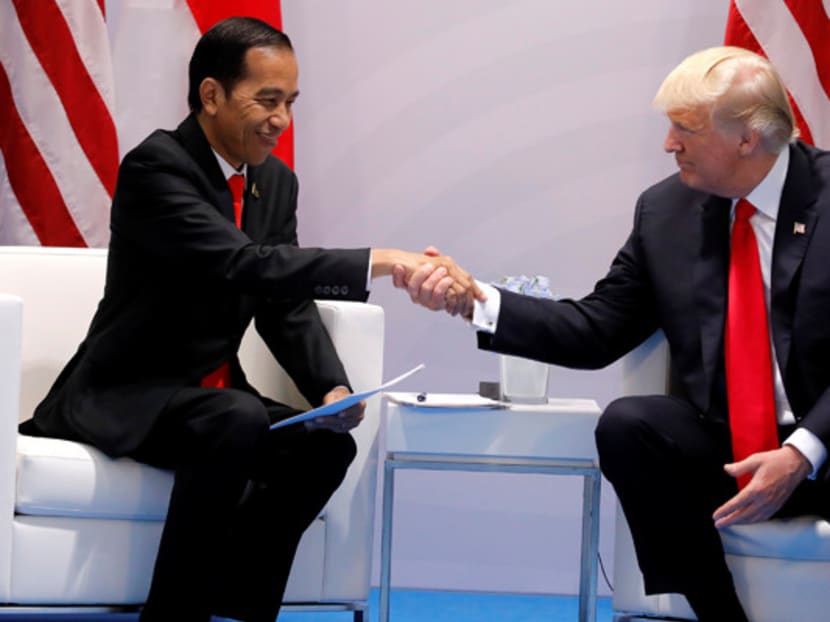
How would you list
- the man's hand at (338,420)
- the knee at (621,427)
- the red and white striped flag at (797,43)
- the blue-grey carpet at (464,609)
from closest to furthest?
the knee at (621,427)
the man's hand at (338,420)
the blue-grey carpet at (464,609)
the red and white striped flag at (797,43)

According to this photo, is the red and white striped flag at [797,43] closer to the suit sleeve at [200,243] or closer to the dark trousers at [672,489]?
the dark trousers at [672,489]

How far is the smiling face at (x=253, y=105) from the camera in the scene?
2.93 meters

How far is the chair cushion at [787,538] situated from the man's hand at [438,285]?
76 cm

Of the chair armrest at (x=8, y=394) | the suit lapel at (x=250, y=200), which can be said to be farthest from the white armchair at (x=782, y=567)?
the chair armrest at (x=8, y=394)

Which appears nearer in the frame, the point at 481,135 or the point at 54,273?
the point at 54,273

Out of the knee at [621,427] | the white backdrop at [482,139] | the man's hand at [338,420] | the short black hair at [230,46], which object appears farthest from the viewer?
the white backdrop at [482,139]

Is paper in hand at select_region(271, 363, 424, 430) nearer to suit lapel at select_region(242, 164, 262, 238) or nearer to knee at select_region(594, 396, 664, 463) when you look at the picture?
knee at select_region(594, 396, 664, 463)

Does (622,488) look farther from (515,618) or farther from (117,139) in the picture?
(117,139)

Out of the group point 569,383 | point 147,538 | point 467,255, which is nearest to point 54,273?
point 147,538

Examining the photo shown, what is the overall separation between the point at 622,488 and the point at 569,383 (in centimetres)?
142

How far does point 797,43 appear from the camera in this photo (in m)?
3.77

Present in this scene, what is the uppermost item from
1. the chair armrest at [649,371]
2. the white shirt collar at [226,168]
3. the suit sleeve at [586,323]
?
the white shirt collar at [226,168]

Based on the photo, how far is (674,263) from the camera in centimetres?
284

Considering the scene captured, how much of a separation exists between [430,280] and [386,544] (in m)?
0.63
